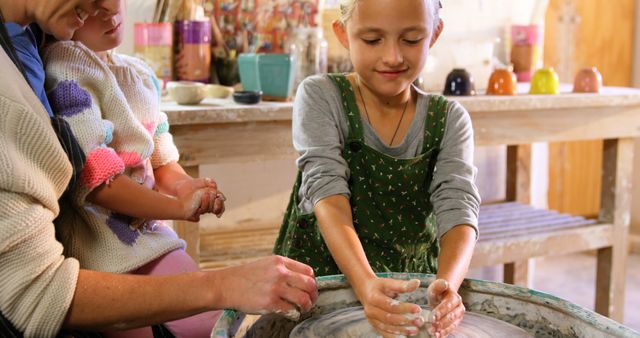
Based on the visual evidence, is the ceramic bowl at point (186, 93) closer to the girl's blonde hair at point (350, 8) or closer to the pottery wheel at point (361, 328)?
the girl's blonde hair at point (350, 8)

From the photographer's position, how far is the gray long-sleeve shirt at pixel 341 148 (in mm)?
1614

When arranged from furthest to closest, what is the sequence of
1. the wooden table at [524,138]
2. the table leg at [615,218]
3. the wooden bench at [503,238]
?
the table leg at [615,218] < the wooden bench at [503,238] < the wooden table at [524,138]

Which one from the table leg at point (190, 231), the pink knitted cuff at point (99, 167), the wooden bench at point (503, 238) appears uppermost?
the pink knitted cuff at point (99, 167)

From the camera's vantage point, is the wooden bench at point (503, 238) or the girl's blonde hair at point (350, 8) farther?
the wooden bench at point (503, 238)

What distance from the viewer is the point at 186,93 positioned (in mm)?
2363

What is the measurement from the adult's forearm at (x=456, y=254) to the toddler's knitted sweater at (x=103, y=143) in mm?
525

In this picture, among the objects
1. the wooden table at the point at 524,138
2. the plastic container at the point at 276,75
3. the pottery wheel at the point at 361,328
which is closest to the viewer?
the pottery wheel at the point at 361,328

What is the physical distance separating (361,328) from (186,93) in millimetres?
1263

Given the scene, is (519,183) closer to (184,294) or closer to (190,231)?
(190,231)

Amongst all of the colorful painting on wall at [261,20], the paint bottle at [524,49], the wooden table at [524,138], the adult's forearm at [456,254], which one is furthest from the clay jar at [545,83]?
the adult's forearm at [456,254]

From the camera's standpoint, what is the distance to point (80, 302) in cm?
113

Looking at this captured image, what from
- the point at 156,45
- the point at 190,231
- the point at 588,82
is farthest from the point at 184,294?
the point at 588,82

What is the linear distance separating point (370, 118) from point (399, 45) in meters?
0.21

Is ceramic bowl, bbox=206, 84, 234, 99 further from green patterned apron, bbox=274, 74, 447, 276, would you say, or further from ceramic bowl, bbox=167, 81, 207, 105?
green patterned apron, bbox=274, 74, 447, 276
